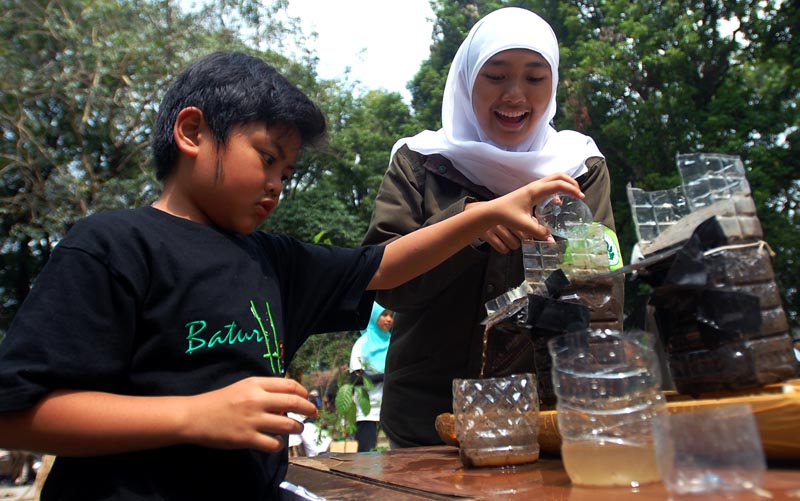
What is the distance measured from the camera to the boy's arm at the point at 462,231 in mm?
1597

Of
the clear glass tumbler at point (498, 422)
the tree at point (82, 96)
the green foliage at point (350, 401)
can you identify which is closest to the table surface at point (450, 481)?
the clear glass tumbler at point (498, 422)

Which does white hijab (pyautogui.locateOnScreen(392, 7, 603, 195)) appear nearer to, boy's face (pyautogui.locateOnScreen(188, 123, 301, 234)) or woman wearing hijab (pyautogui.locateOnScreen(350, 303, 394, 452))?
boy's face (pyautogui.locateOnScreen(188, 123, 301, 234))

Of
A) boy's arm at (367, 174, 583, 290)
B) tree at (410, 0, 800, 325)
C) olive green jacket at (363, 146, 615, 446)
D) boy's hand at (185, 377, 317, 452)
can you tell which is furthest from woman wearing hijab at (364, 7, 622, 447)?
tree at (410, 0, 800, 325)

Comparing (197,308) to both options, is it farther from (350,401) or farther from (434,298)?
(350,401)

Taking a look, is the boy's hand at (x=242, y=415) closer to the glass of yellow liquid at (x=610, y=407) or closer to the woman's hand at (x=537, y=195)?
the glass of yellow liquid at (x=610, y=407)

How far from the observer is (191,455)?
4.38 feet

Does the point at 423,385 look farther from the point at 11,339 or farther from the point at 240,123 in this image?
the point at 11,339

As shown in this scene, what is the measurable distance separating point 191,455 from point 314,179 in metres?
21.1

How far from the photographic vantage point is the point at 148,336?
134cm

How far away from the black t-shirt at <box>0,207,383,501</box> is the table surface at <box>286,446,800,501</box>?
173 millimetres

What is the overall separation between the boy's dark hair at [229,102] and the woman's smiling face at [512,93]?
65cm

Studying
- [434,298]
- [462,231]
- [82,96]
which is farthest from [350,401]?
[82,96]

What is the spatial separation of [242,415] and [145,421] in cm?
17

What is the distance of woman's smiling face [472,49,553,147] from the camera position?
2.14 m
